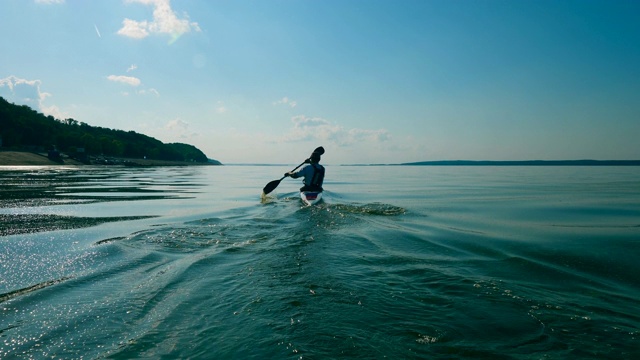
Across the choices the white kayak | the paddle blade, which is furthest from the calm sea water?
the paddle blade

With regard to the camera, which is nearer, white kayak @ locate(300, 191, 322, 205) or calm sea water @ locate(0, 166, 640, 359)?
calm sea water @ locate(0, 166, 640, 359)

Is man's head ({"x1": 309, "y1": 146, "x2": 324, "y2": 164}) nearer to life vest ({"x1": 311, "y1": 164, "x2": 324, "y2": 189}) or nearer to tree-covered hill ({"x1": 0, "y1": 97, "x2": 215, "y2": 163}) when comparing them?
life vest ({"x1": 311, "y1": 164, "x2": 324, "y2": 189})

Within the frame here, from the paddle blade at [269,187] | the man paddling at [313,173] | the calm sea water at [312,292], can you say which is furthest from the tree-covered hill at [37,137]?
the calm sea water at [312,292]

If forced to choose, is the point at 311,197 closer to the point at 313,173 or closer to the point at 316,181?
the point at 316,181

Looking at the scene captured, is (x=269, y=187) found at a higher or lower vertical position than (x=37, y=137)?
lower

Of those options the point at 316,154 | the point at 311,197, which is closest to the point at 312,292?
the point at 311,197

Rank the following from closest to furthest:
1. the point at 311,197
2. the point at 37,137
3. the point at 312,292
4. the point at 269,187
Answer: the point at 312,292 < the point at 311,197 < the point at 269,187 < the point at 37,137

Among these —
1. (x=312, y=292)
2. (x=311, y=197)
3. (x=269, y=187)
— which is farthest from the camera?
(x=269, y=187)

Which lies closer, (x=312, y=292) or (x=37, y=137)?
(x=312, y=292)

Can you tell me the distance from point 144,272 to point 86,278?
81cm

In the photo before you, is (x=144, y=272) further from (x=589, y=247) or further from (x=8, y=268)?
(x=589, y=247)

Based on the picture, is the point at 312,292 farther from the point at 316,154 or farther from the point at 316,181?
the point at 316,154

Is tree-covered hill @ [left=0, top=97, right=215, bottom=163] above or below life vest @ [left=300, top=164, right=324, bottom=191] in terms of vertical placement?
above

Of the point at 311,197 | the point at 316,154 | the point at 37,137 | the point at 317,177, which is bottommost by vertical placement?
the point at 311,197
